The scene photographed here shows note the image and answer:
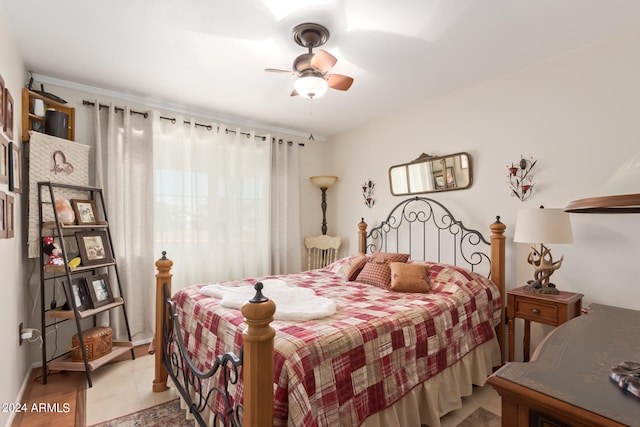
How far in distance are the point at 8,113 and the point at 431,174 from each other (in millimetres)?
3440

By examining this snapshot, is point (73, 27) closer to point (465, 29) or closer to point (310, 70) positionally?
point (310, 70)

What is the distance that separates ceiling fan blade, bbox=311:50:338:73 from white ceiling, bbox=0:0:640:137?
0.80ft

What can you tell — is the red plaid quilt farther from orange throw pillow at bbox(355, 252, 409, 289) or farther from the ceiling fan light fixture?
the ceiling fan light fixture

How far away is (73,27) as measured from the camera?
83.4 inches

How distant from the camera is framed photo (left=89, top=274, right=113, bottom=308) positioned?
272 centimetres

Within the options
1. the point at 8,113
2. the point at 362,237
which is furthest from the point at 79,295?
the point at 362,237

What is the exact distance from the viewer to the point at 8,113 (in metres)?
2.03

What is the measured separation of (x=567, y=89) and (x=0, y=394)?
4237 millimetres

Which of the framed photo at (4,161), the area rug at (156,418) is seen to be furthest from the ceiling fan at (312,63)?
the area rug at (156,418)

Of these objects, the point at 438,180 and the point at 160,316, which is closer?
the point at 160,316

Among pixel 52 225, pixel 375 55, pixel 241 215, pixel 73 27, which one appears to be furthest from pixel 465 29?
pixel 52 225

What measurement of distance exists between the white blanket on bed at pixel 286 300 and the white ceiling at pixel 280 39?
178 cm

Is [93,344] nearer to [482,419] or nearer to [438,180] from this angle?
[482,419]

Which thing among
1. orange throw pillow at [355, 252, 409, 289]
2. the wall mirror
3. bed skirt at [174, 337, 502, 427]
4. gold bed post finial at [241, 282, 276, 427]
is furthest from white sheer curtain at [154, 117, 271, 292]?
gold bed post finial at [241, 282, 276, 427]
